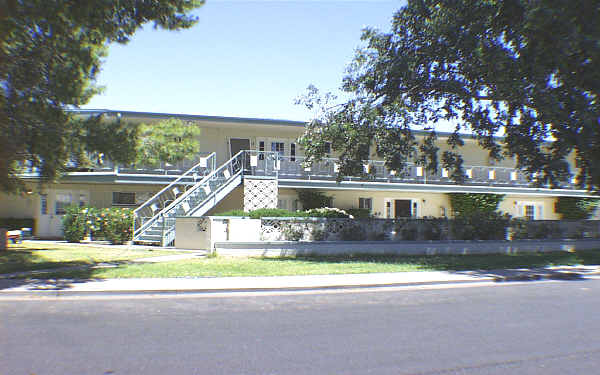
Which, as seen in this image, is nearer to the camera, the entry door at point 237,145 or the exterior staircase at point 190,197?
the exterior staircase at point 190,197

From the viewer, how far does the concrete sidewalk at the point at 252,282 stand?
909 centimetres

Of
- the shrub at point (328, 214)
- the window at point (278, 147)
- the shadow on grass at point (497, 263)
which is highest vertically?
the window at point (278, 147)

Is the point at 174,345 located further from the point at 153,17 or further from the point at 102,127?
the point at 153,17

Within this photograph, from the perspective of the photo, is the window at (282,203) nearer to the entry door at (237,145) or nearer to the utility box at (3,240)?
the entry door at (237,145)

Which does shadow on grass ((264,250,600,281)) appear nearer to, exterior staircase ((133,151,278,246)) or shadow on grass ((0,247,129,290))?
exterior staircase ((133,151,278,246))

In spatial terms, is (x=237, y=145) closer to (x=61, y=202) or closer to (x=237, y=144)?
(x=237, y=144)

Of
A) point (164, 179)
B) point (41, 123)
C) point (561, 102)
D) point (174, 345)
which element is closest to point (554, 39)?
point (561, 102)

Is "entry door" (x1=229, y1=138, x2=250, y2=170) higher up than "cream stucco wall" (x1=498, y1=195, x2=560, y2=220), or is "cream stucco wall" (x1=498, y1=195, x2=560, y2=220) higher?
"entry door" (x1=229, y1=138, x2=250, y2=170)

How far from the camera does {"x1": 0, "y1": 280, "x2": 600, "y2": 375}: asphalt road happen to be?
4711 millimetres

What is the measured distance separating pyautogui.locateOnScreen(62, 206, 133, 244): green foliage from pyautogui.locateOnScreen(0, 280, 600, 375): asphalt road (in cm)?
1153

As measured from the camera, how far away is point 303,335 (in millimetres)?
5910

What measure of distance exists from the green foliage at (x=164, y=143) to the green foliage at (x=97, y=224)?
4475mm

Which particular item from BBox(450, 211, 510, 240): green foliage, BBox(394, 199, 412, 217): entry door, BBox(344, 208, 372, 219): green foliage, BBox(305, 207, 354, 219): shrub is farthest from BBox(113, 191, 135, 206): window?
BBox(450, 211, 510, 240): green foliage

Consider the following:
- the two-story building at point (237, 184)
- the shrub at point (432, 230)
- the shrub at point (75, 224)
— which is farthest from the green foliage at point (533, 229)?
the shrub at point (75, 224)
